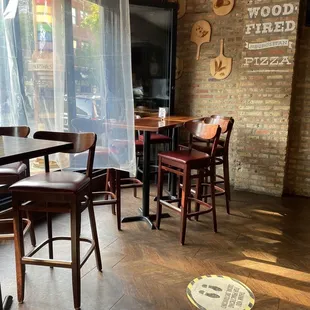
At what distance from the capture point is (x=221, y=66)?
4.54 metres

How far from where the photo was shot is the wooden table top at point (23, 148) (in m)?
1.55

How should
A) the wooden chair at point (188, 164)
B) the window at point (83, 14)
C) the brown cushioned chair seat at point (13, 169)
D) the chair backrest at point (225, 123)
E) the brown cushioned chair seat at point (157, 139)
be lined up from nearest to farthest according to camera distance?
1. the brown cushioned chair seat at point (13, 169)
2. the window at point (83, 14)
3. the wooden chair at point (188, 164)
4. the chair backrest at point (225, 123)
5. the brown cushioned chair seat at point (157, 139)

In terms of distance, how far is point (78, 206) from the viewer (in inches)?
74.9

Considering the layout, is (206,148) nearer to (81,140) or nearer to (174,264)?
(174,264)

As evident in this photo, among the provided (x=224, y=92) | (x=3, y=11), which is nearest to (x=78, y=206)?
(x=3, y=11)

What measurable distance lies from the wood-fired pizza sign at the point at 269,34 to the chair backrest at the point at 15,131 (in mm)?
2907

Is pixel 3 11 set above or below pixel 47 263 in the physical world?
above

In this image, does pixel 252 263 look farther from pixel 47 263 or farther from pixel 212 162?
pixel 47 263

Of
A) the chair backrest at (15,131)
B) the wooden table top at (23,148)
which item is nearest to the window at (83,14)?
the chair backrest at (15,131)

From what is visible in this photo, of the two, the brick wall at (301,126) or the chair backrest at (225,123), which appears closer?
the chair backrest at (225,123)

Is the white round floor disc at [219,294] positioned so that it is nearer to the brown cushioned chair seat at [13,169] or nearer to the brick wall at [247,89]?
the brown cushioned chair seat at [13,169]

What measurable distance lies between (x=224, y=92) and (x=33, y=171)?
2.86 metres

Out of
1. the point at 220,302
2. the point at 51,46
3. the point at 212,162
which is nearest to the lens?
the point at 220,302

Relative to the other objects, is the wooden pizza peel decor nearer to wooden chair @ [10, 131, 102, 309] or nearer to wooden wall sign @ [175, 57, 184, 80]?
wooden wall sign @ [175, 57, 184, 80]
